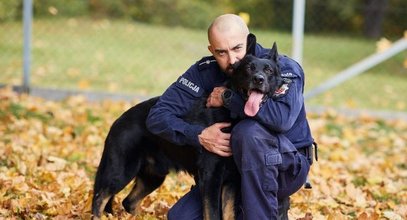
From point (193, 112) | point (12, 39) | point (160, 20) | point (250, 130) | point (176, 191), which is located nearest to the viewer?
point (250, 130)

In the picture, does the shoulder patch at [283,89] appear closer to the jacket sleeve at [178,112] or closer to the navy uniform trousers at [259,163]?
the navy uniform trousers at [259,163]

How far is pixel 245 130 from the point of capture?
4234 millimetres

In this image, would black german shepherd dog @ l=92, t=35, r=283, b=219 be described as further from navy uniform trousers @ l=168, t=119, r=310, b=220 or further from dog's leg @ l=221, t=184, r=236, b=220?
navy uniform trousers @ l=168, t=119, r=310, b=220

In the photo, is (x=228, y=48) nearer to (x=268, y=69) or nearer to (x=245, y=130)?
(x=268, y=69)

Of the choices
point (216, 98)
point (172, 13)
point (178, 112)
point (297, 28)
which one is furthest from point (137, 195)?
point (172, 13)

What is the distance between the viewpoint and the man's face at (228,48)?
176 inches

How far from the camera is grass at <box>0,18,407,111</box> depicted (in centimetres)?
1176

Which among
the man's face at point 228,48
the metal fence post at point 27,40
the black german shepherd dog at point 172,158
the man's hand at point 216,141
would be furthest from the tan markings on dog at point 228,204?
the metal fence post at point 27,40

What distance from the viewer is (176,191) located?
5.99 m

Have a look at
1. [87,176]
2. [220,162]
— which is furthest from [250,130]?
[87,176]

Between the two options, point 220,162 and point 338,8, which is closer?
point 220,162

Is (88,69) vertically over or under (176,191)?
over

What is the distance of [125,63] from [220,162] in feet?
30.6

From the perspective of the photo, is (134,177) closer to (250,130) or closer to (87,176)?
(250,130)
